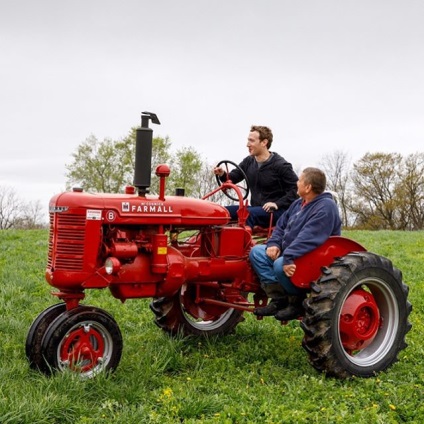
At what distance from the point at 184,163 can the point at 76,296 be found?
30.0m

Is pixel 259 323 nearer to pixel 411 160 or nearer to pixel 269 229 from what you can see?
pixel 269 229

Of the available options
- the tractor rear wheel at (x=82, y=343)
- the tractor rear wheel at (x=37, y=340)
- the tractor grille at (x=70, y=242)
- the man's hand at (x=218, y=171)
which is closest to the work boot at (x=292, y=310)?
the tractor rear wheel at (x=82, y=343)

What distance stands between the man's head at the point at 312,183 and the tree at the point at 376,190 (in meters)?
41.2

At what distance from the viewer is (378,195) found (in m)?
46.9

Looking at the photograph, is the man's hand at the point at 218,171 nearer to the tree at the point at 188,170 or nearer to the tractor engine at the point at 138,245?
the tractor engine at the point at 138,245

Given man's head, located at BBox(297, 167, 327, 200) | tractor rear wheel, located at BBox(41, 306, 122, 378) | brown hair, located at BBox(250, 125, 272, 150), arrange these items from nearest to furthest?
tractor rear wheel, located at BBox(41, 306, 122, 378)
man's head, located at BBox(297, 167, 327, 200)
brown hair, located at BBox(250, 125, 272, 150)

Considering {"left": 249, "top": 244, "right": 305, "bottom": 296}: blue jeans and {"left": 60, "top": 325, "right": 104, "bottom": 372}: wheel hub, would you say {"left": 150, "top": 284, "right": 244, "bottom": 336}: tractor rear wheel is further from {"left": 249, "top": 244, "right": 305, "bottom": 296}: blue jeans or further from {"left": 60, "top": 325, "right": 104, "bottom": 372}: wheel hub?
{"left": 60, "top": 325, "right": 104, "bottom": 372}: wheel hub

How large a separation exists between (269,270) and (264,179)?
1.39 meters

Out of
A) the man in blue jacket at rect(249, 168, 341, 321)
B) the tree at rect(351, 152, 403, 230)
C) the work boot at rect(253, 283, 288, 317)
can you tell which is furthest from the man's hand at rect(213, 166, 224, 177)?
the tree at rect(351, 152, 403, 230)

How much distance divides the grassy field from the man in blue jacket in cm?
54

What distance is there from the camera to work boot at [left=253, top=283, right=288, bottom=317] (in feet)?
18.3

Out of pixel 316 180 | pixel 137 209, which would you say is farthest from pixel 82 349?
pixel 316 180

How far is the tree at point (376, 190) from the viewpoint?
45.7 metres

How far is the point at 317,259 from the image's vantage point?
5.39m
